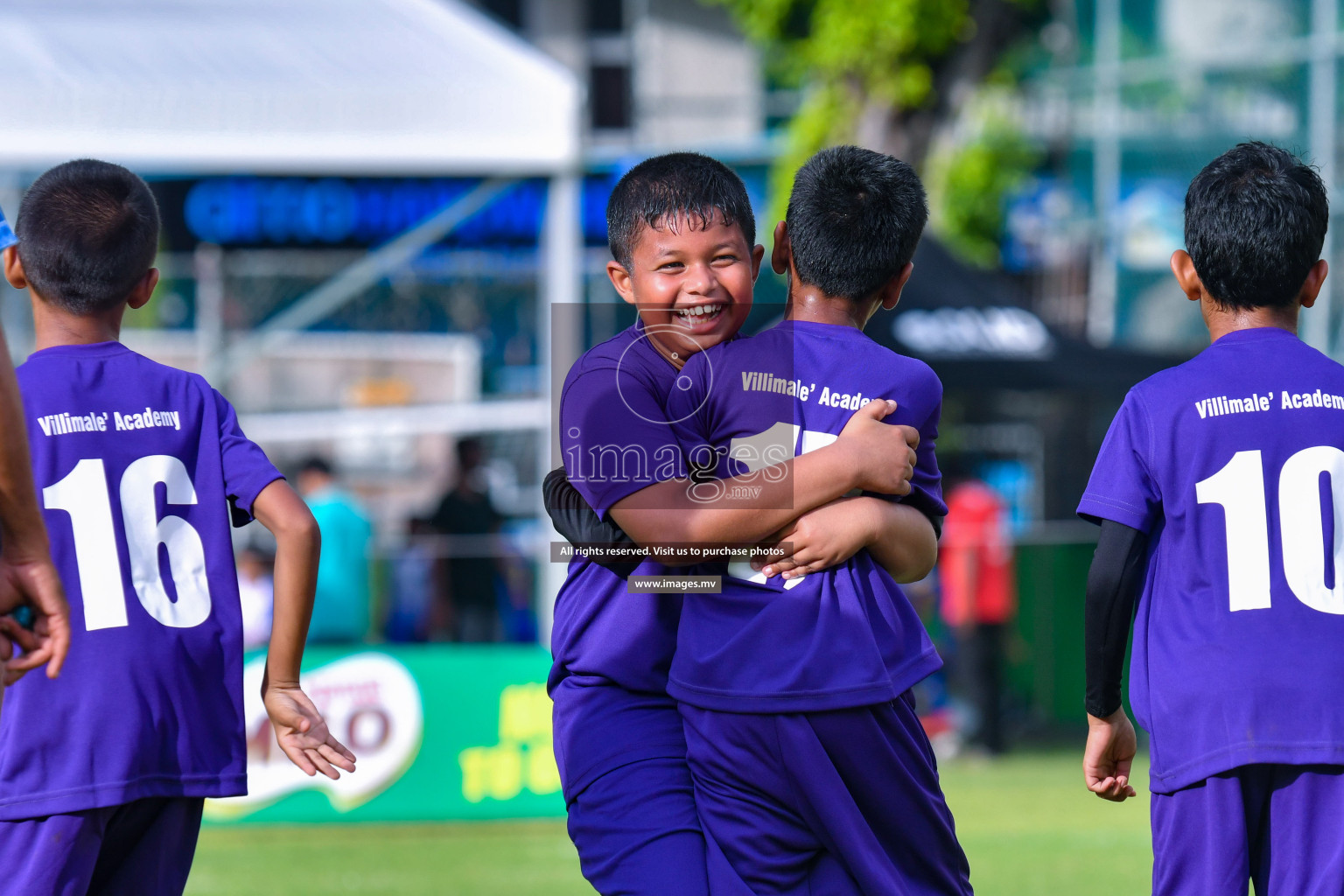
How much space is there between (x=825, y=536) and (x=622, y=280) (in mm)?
680

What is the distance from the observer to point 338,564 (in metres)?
9.20

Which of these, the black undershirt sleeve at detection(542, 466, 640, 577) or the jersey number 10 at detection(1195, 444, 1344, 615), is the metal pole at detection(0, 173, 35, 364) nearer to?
the black undershirt sleeve at detection(542, 466, 640, 577)

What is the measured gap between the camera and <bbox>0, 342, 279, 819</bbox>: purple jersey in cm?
300

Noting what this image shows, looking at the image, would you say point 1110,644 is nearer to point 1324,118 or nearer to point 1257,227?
point 1257,227

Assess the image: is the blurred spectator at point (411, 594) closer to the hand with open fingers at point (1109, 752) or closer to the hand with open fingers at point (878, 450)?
the hand with open fingers at point (1109, 752)

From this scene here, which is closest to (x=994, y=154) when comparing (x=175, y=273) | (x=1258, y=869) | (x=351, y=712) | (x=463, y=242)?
(x=463, y=242)

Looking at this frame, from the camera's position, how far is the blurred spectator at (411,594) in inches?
394

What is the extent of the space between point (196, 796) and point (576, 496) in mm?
976

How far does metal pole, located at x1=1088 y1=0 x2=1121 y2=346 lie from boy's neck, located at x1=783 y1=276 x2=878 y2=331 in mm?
11757

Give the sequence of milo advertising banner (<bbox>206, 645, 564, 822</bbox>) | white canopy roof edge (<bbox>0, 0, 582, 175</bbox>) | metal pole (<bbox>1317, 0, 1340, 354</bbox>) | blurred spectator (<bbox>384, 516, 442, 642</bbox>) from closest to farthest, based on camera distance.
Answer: white canopy roof edge (<bbox>0, 0, 582, 175</bbox>) < milo advertising banner (<bbox>206, 645, 564, 822</bbox>) < blurred spectator (<bbox>384, 516, 442, 642</bbox>) < metal pole (<bbox>1317, 0, 1340, 354</bbox>)

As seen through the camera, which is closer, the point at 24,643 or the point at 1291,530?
the point at 24,643

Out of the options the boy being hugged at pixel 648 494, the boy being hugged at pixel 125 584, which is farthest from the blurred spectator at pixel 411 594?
the boy being hugged at pixel 648 494

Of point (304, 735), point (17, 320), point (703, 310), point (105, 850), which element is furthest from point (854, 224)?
point (17, 320)

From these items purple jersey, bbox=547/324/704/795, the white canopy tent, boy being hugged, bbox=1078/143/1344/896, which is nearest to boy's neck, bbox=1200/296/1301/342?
boy being hugged, bbox=1078/143/1344/896
